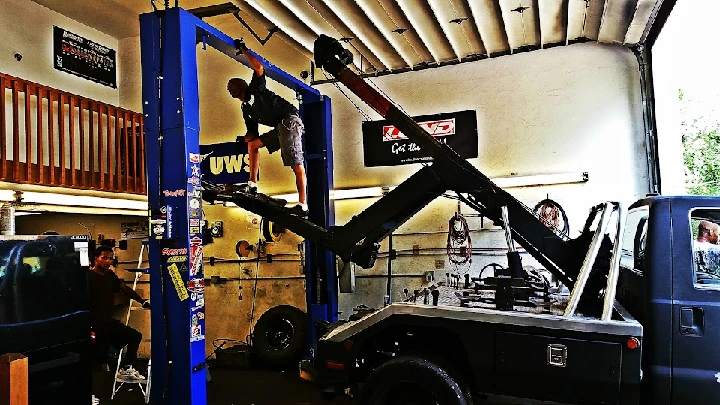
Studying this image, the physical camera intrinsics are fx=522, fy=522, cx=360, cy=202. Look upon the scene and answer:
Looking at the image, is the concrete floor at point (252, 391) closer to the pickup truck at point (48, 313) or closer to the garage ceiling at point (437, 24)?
the pickup truck at point (48, 313)

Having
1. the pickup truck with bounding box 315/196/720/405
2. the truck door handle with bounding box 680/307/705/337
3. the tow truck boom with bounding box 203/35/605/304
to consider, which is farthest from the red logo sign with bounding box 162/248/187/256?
the truck door handle with bounding box 680/307/705/337

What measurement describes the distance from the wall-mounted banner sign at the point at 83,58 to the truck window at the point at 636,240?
8138 millimetres

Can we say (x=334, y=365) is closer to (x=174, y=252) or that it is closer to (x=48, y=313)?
(x=174, y=252)

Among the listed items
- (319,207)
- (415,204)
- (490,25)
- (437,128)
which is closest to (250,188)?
(415,204)

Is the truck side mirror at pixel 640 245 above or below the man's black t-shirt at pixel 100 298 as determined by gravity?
above

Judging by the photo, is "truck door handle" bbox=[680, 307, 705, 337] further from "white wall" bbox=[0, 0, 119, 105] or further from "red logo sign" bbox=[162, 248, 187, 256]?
"white wall" bbox=[0, 0, 119, 105]

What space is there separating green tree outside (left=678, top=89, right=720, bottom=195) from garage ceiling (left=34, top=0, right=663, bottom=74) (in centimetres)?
370

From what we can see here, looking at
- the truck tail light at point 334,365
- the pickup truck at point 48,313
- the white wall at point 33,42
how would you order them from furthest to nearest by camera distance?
1. the white wall at point 33,42
2. the pickup truck at point 48,313
3. the truck tail light at point 334,365

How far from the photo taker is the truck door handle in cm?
331

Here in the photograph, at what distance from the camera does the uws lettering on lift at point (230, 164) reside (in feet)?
26.6

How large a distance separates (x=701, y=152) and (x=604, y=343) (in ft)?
25.3

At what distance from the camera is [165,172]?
14.1 ft

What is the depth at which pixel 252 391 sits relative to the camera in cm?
625

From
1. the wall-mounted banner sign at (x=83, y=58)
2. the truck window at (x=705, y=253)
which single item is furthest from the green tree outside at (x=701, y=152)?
the wall-mounted banner sign at (x=83, y=58)
